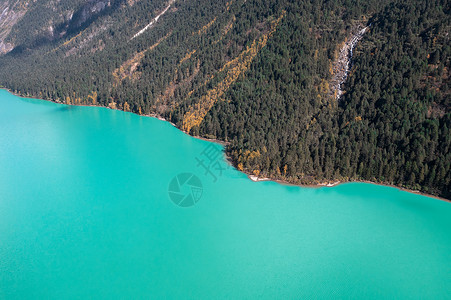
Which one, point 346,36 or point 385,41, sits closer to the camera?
point 385,41

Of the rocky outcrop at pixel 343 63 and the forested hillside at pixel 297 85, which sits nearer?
the forested hillside at pixel 297 85

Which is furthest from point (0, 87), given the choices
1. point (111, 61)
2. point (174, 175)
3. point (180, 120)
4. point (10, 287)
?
point (10, 287)

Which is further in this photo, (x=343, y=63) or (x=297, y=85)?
(x=343, y=63)

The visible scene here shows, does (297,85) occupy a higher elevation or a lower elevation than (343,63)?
lower

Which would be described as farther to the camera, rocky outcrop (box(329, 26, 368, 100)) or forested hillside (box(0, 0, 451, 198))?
rocky outcrop (box(329, 26, 368, 100))

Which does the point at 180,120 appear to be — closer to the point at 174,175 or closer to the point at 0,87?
the point at 174,175

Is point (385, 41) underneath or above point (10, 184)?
above

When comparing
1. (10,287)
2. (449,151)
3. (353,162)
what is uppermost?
(449,151)

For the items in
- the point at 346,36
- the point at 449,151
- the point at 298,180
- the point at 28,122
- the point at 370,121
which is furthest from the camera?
the point at 28,122
